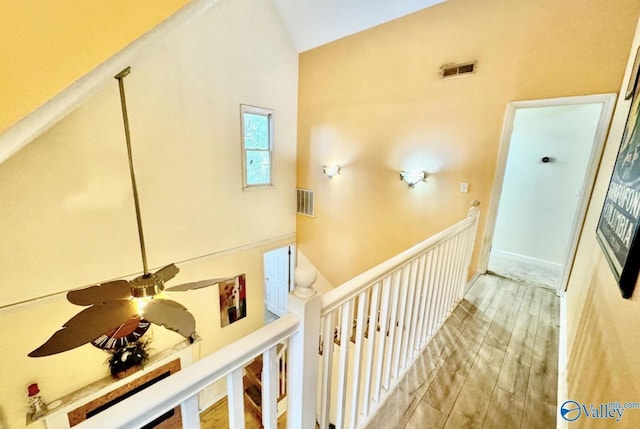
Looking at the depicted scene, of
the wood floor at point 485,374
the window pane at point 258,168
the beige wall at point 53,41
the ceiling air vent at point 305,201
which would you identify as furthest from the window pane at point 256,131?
the wood floor at point 485,374

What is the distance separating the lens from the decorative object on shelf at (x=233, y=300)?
14.0 feet

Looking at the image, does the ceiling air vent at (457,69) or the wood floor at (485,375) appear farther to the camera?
the ceiling air vent at (457,69)

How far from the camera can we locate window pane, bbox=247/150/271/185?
171 inches

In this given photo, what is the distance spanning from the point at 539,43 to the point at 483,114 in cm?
72

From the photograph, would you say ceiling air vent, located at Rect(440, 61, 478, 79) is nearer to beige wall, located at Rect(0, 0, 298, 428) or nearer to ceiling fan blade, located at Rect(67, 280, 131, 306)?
beige wall, located at Rect(0, 0, 298, 428)

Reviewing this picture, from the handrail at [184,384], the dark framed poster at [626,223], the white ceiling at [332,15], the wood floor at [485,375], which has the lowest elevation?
the wood floor at [485,375]

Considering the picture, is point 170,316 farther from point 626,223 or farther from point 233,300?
point 233,300

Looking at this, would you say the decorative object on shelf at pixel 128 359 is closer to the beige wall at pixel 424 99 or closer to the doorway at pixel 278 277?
the doorway at pixel 278 277

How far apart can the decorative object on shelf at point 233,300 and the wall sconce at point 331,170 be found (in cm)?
232

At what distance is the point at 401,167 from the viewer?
3578mm

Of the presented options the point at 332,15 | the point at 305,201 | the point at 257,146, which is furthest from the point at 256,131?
the point at 332,15

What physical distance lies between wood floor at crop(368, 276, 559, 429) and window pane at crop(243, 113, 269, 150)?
3.75 meters

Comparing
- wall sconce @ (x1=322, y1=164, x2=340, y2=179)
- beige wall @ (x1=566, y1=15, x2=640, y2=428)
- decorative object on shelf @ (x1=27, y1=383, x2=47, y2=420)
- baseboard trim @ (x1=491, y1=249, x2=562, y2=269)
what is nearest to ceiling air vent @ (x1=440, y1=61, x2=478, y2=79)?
wall sconce @ (x1=322, y1=164, x2=340, y2=179)

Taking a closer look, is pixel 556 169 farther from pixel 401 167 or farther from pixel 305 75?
pixel 305 75
